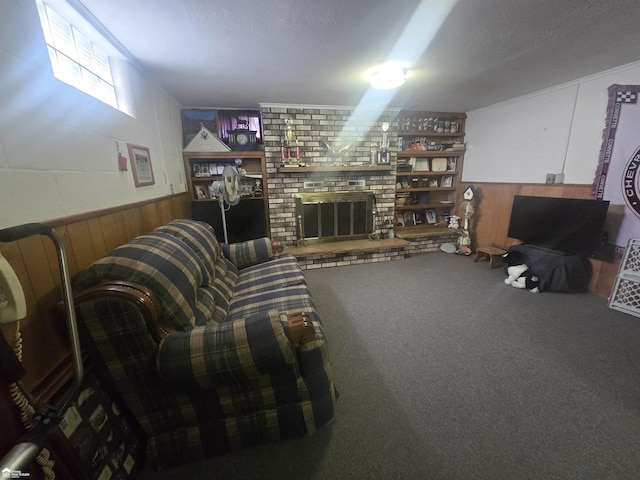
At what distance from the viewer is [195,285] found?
55.1 inches

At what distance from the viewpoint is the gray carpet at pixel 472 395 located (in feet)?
3.59

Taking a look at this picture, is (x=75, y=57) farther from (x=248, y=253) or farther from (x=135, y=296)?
(x=248, y=253)

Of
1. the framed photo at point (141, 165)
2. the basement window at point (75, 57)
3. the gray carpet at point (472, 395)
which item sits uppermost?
the basement window at point (75, 57)

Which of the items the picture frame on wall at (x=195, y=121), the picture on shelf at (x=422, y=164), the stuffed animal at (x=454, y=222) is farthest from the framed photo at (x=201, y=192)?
the stuffed animal at (x=454, y=222)

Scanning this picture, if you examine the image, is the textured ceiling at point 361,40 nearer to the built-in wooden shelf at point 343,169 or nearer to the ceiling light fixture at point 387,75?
the ceiling light fixture at point 387,75

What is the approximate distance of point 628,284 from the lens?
2.30 meters

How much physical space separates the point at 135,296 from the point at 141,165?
1.46 metres

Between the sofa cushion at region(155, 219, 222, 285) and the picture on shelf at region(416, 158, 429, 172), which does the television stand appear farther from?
the sofa cushion at region(155, 219, 222, 285)

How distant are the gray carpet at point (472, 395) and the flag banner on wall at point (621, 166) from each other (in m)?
0.76

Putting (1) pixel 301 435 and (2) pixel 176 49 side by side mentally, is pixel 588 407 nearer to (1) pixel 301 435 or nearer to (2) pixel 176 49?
→ (1) pixel 301 435

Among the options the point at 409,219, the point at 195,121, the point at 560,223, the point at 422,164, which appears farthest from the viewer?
the point at 409,219

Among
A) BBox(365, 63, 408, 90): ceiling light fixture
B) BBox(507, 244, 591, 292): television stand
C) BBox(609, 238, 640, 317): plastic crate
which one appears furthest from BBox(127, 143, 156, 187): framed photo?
BBox(609, 238, 640, 317): plastic crate

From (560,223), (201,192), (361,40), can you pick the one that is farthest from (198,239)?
(560,223)

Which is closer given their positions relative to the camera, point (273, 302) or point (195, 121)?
point (273, 302)
